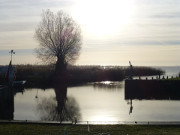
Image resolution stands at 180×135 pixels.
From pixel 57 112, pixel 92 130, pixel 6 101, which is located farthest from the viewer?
pixel 6 101

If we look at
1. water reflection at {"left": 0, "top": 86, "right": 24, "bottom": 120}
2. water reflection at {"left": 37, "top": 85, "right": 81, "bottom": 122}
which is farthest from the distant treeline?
water reflection at {"left": 37, "top": 85, "right": 81, "bottom": 122}

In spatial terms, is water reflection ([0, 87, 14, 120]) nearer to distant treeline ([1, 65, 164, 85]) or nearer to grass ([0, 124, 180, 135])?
grass ([0, 124, 180, 135])

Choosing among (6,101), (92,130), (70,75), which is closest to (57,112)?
(6,101)

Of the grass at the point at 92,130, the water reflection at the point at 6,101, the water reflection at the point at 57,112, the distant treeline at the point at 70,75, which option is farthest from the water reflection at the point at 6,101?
the distant treeline at the point at 70,75

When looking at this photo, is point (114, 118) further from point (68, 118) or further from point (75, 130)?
point (75, 130)

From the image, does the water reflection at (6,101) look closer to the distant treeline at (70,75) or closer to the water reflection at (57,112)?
the water reflection at (57,112)

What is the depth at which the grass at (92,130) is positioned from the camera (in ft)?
55.0

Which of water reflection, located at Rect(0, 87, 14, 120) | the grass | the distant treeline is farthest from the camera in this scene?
the distant treeline

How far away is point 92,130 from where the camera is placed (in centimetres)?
1767

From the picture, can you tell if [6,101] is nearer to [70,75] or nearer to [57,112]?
[57,112]

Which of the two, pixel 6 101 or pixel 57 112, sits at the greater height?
pixel 6 101

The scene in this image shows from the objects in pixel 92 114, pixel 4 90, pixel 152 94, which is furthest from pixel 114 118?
pixel 152 94

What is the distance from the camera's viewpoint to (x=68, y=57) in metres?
73.5

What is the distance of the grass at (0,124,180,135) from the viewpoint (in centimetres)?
1677
